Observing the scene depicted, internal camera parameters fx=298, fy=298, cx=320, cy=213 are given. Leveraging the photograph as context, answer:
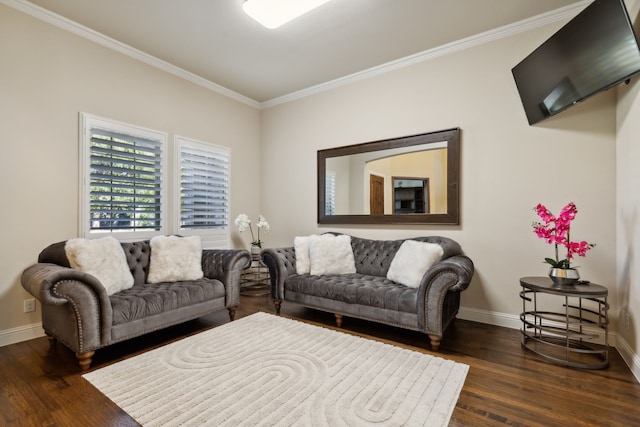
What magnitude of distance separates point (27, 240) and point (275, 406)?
277 cm

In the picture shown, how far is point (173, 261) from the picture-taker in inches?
124

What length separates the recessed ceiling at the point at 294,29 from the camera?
2736mm

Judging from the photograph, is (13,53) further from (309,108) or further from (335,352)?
(335,352)

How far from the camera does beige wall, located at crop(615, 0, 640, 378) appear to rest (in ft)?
6.95

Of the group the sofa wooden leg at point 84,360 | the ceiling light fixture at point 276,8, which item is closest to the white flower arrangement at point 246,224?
the sofa wooden leg at point 84,360

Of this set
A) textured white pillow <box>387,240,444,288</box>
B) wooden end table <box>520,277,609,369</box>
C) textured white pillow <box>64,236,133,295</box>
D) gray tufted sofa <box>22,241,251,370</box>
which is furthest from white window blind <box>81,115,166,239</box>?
wooden end table <box>520,277,609,369</box>

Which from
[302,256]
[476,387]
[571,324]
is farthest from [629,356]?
[302,256]

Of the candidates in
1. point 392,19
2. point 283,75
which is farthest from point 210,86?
point 392,19

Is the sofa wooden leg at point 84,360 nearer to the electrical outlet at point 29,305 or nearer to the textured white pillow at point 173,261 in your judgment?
the textured white pillow at point 173,261

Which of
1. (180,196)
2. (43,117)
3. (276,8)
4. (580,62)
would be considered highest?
(276,8)

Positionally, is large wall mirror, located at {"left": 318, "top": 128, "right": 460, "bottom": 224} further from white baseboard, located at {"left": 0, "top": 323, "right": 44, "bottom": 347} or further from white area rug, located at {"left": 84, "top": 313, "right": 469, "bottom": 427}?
white baseboard, located at {"left": 0, "top": 323, "right": 44, "bottom": 347}

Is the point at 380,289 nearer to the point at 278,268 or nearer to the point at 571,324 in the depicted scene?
the point at 278,268

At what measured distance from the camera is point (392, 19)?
Result: 2932mm

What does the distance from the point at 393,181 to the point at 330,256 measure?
49.1 inches
